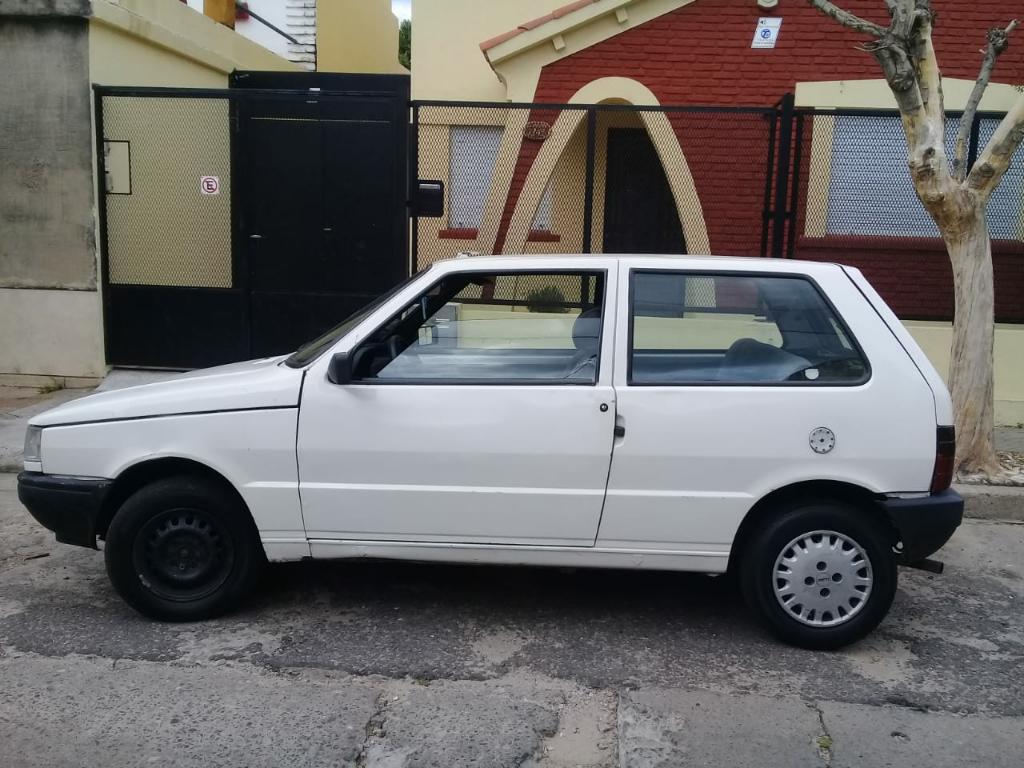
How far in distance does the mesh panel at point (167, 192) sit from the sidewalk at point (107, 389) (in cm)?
104

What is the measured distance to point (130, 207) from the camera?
31.2 ft

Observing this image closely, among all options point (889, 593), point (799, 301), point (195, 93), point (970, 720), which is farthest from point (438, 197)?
point (970, 720)

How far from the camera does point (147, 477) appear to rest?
457 cm

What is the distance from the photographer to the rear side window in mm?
4398

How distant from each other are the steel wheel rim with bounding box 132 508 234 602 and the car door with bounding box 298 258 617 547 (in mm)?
466

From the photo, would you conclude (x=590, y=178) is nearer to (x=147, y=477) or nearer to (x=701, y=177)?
(x=701, y=177)

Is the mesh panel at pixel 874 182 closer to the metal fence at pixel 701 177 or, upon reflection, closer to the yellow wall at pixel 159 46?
the metal fence at pixel 701 177

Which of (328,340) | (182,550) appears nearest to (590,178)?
(328,340)

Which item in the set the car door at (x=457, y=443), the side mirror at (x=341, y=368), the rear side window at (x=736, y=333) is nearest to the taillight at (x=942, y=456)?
the rear side window at (x=736, y=333)

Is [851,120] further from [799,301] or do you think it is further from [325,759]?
[325,759]

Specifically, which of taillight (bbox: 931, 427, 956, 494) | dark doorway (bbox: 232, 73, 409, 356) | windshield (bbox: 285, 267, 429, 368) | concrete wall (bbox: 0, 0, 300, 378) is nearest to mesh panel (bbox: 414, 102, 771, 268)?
dark doorway (bbox: 232, 73, 409, 356)

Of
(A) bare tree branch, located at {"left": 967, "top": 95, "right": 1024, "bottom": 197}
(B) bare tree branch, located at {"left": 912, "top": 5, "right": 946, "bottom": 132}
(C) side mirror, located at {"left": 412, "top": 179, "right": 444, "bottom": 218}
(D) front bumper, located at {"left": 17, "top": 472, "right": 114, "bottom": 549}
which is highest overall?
(B) bare tree branch, located at {"left": 912, "top": 5, "right": 946, "bottom": 132}

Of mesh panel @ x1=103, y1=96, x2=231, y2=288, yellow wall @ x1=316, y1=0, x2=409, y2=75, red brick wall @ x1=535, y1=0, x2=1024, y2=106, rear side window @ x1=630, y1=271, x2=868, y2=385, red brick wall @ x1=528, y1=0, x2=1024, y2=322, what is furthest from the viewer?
yellow wall @ x1=316, y1=0, x2=409, y2=75

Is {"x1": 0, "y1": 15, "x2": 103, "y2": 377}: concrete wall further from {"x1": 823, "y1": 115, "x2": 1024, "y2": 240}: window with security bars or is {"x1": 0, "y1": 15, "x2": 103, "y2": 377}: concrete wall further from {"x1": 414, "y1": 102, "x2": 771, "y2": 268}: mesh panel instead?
{"x1": 823, "y1": 115, "x2": 1024, "y2": 240}: window with security bars
